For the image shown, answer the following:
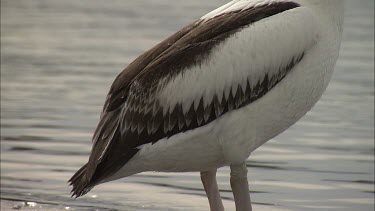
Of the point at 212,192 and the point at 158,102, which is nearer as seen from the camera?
the point at 158,102

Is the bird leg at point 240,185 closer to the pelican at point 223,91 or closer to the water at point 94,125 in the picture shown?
the pelican at point 223,91

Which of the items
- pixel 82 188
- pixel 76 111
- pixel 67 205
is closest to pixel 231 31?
pixel 82 188

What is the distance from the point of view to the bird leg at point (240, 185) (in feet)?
24.8

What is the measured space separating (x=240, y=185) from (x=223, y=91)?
0.63m

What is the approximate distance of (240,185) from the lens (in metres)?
7.61

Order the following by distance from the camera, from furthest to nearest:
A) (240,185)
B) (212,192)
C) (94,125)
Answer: (94,125)
(212,192)
(240,185)

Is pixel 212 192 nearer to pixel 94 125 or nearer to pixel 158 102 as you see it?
pixel 158 102

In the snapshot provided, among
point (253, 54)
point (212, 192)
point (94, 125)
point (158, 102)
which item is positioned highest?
point (253, 54)

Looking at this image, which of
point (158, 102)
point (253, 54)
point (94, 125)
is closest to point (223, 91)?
point (253, 54)

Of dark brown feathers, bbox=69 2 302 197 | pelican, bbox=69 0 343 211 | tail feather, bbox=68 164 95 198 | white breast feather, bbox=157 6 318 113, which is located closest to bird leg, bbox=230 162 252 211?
pelican, bbox=69 0 343 211

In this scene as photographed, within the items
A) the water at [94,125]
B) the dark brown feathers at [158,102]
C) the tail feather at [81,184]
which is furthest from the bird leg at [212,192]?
the water at [94,125]

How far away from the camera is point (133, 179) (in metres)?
10.8

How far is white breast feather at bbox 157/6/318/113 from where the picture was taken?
24.1ft

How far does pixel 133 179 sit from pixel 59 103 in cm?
372
